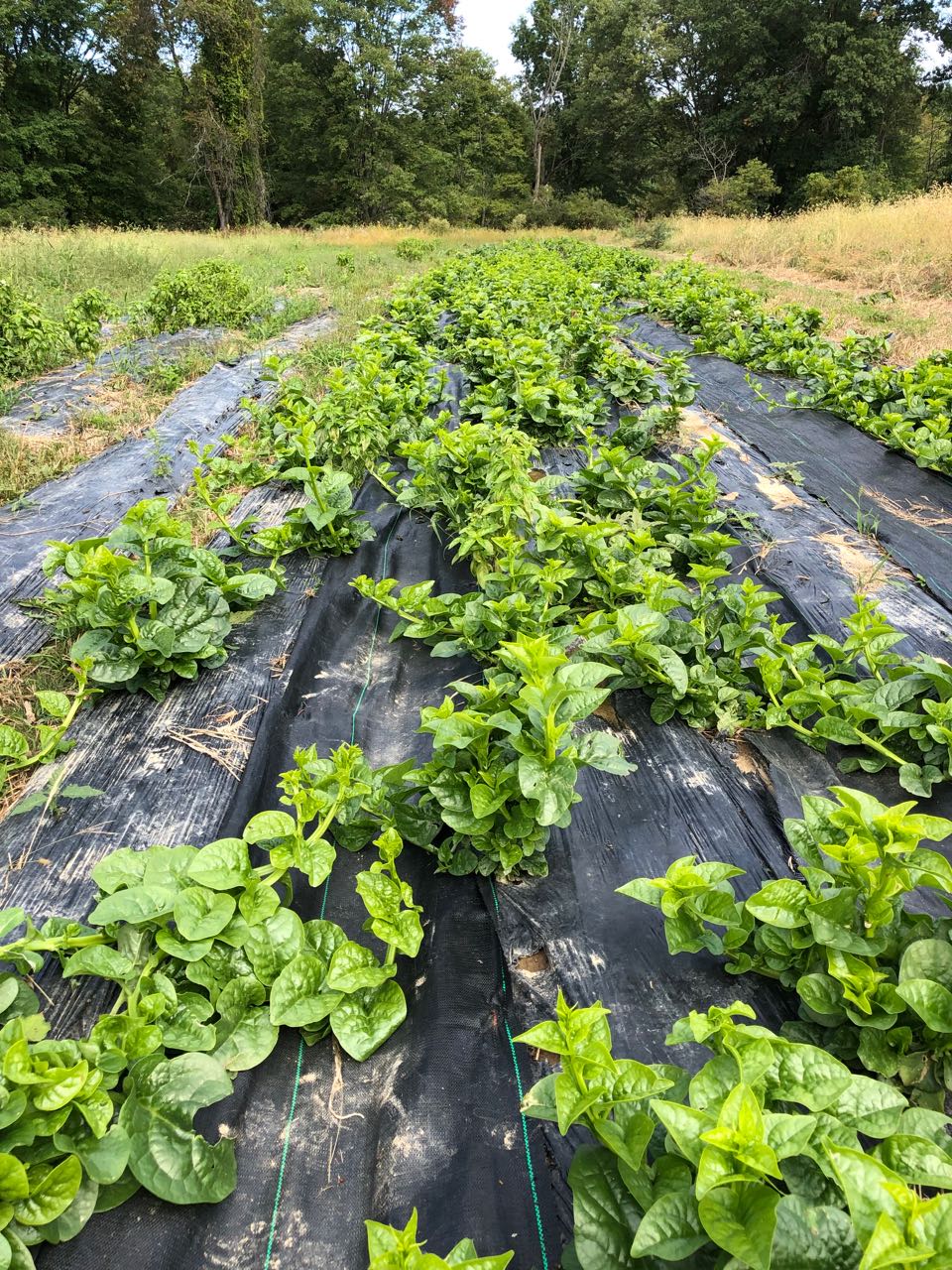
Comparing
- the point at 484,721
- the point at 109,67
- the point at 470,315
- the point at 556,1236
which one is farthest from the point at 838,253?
the point at 109,67

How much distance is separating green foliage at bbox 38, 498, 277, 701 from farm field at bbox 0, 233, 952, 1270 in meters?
0.02

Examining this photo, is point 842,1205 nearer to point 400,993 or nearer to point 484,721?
point 400,993

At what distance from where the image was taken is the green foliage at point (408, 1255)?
37.2 inches

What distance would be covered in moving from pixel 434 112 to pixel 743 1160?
144ft

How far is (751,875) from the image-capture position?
6.39ft

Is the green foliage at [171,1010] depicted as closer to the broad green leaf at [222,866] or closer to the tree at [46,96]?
the broad green leaf at [222,866]

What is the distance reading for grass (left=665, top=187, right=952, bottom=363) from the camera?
830 cm

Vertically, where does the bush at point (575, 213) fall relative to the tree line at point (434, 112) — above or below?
below

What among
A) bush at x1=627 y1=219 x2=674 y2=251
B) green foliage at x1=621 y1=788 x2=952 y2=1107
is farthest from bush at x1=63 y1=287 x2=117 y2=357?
bush at x1=627 y1=219 x2=674 y2=251

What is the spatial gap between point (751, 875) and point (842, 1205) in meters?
0.96

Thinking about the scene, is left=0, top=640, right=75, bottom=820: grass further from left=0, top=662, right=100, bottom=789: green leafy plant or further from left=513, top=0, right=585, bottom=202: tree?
left=513, top=0, right=585, bottom=202: tree

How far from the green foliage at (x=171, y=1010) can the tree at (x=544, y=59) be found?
41.2 meters

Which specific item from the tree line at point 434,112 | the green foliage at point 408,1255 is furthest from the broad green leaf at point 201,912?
the tree line at point 434,112

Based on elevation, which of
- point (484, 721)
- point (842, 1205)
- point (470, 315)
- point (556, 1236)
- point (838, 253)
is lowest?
point (556, 1236)
